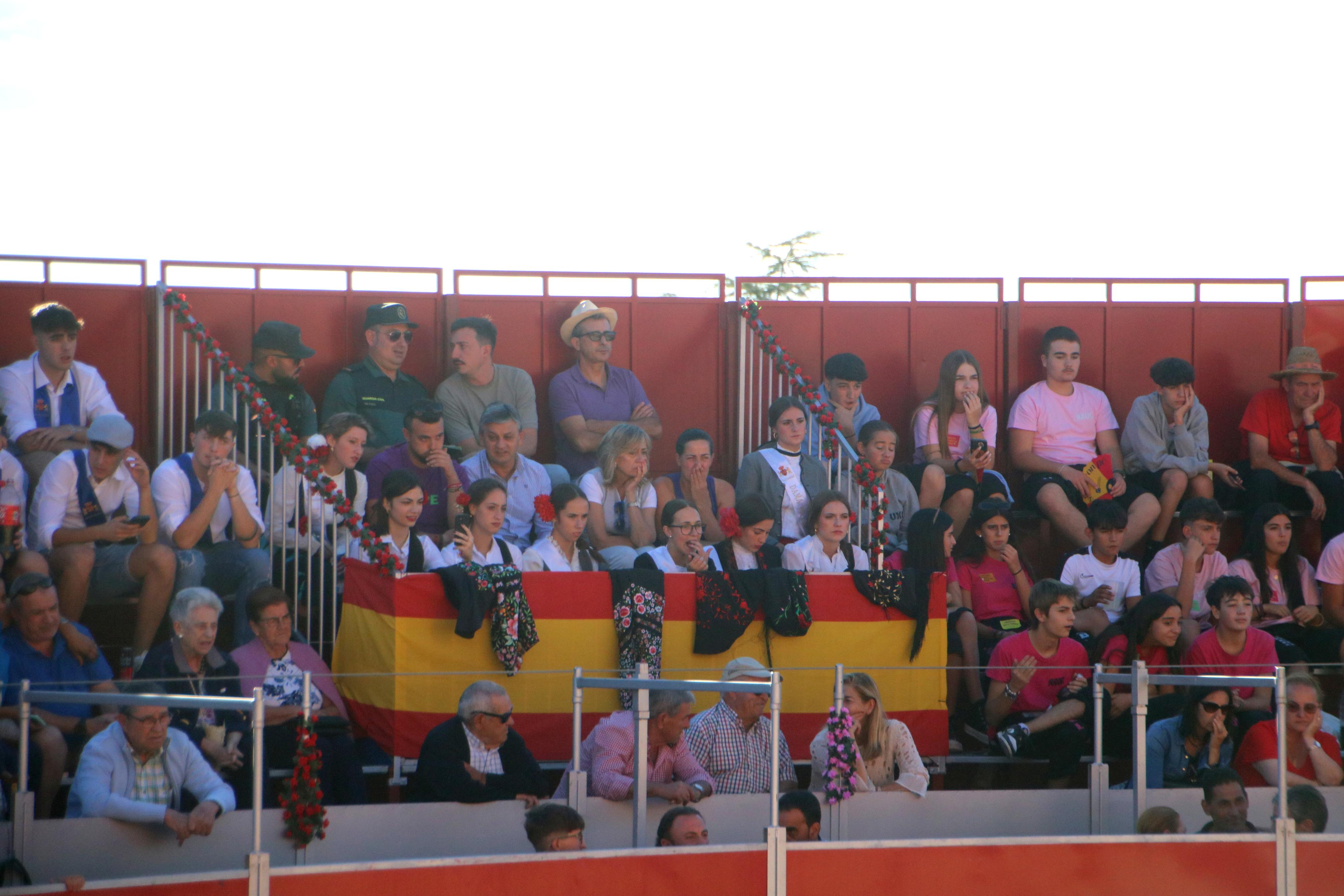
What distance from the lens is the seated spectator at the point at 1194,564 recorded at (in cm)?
917

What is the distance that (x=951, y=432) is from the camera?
10242 millimetres

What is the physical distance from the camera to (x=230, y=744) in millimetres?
6273

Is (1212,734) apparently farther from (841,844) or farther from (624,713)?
(624,713)

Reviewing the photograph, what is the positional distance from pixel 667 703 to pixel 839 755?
2.93 feet

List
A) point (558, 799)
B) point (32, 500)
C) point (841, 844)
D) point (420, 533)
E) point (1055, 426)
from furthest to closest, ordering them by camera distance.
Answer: point (1055, 426) < point (420, 533) < point (32, 500) < point (558, 799) < point (841, 844)

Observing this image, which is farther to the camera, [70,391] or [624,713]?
[70,391]

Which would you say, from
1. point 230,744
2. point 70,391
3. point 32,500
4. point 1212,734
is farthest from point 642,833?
point 70,391

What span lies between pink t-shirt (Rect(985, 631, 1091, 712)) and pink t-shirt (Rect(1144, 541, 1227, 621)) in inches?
54.7

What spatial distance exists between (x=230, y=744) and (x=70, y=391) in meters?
3.54

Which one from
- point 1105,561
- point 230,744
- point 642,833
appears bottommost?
point 642,833

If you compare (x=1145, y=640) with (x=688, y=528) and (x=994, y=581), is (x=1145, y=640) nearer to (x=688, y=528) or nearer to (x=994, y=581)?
(x=994, y=581)

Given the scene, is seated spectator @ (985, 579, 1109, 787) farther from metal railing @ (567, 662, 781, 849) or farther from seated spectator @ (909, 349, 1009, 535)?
metal railing @ (567, 662, 781, 849)

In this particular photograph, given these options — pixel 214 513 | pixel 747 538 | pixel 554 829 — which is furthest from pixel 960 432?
pixel 214 513

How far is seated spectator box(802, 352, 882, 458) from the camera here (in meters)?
10.1
